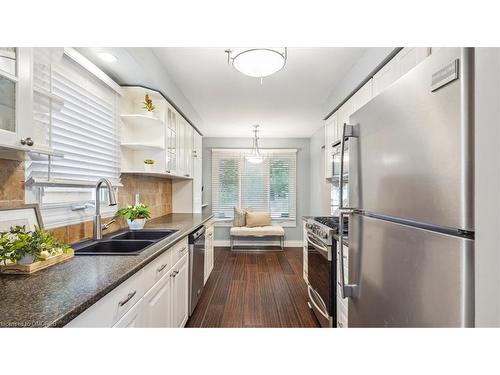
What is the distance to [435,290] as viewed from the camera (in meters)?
0.68

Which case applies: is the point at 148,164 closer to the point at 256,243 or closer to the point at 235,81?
the point at 235,81

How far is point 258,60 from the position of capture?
1.82 meters

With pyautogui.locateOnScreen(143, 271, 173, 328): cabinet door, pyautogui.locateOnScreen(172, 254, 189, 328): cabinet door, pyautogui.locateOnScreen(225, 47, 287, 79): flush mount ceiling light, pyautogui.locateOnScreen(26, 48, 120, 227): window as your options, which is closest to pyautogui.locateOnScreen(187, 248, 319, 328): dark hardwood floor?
pyautogui.locateOnScreen(172, 254, 189, 328): cabinet door

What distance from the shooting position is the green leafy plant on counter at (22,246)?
1.04 metres

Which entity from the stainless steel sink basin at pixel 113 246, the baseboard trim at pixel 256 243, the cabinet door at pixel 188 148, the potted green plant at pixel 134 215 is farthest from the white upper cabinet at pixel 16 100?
the baseboard trim at pixel 256 243

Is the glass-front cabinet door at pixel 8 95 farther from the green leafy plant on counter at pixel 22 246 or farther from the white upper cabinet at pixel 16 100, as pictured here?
the green leafy plant on counter at pixel 22 246

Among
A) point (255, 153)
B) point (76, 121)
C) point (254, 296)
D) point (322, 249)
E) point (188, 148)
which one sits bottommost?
point (254, 296)

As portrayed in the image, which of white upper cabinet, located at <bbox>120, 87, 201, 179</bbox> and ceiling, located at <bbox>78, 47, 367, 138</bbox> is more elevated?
ceiling, located at <bbox>78, 47, 367, 138</bbox>

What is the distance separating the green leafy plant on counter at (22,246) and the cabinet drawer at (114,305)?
39 centimetres

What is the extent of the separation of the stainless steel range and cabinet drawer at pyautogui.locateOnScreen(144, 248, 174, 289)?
1210 millimetres

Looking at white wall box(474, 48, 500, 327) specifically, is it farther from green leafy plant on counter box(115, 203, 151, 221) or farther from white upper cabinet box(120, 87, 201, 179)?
white upper cabinet box(120, 87, 201, 179)

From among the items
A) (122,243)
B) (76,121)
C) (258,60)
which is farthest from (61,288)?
(258,60)

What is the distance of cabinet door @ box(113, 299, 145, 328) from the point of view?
1.10m

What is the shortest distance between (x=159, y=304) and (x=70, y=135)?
130 cm
